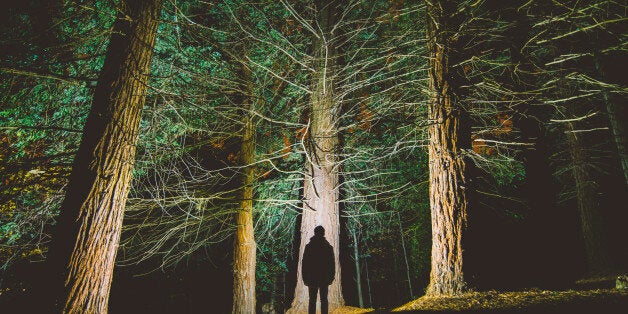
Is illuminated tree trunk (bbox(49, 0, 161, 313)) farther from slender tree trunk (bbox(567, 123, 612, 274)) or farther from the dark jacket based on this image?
slender tree trunk (bbox(567, 123, 612, 274))

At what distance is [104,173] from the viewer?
3.56 m

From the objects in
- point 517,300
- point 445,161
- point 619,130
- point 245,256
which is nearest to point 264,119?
point 245,256

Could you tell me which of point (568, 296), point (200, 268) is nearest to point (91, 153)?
point (568, 296)

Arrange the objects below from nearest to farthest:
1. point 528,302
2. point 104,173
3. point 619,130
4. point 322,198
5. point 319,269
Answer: point 528,302 < point 104,173 < point 319,269 < point 322,198 < point 619,130

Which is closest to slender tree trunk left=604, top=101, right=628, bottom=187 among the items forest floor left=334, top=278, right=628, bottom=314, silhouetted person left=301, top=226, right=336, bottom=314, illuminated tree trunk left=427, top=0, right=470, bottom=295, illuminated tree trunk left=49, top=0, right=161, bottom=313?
forest floor left=334, top=278, right=628, bottom=314

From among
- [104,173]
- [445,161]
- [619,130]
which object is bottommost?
[104,173]

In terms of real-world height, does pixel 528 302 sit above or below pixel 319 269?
below

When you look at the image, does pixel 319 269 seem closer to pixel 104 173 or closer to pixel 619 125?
pixel 104 173

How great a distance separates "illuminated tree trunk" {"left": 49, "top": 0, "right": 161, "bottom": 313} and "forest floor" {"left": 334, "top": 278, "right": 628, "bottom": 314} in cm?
340

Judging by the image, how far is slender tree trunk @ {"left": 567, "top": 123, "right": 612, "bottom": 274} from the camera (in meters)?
8.95

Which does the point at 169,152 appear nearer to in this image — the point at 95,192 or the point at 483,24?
the point at 95,192

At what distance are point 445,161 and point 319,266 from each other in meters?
2.67

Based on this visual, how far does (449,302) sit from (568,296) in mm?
1260

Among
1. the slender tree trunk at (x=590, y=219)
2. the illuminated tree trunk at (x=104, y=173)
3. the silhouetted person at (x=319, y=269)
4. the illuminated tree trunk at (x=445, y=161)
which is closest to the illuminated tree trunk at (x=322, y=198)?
the silhouetted person at (x=319, y=269)
